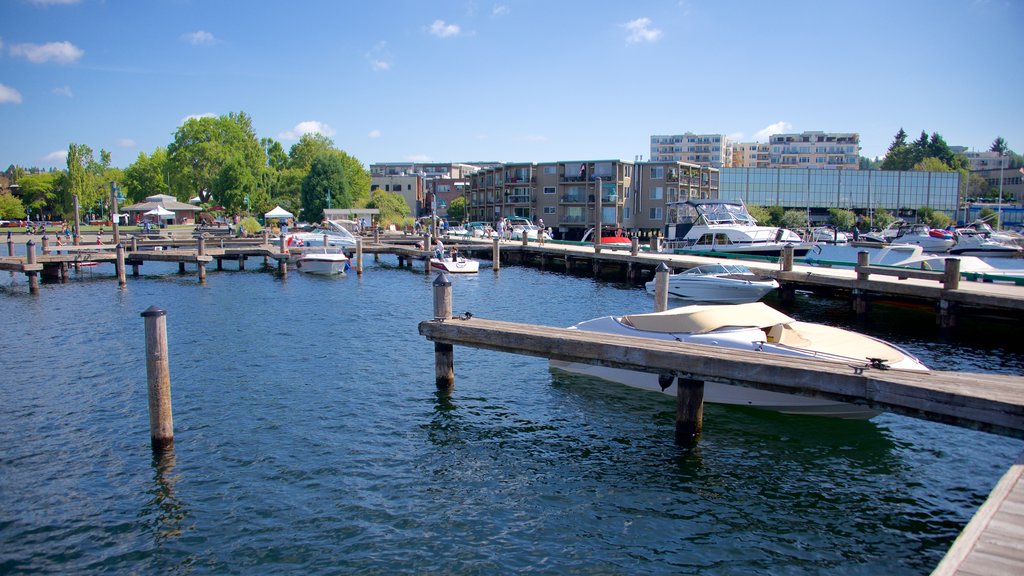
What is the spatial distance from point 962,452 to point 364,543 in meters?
11.1

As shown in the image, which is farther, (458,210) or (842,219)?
(458,210)

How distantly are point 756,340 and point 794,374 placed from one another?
3423 millimetres

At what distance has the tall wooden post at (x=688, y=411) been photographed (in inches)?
499

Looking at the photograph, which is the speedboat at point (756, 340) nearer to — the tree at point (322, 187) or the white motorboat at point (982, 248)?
the white motorboat at point (982, 248)

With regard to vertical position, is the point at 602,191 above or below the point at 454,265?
above

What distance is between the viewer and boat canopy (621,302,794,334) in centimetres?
1502

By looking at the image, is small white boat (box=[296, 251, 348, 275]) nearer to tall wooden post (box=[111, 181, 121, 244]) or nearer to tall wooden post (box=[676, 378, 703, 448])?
tall wooden post (box=[111, 181, 121, 244])

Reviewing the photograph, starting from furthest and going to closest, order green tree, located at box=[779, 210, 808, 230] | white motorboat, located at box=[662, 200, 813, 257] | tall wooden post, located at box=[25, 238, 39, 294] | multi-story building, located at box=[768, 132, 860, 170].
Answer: multi-story building, located at box=[768, 132, 860, 170]
green tree, located at box=[779, 210, 808, 230]
white motorboat, located at box=[662, 200, 813, 257]
tall wooden post, located at box=[25, 238, 39, 294]

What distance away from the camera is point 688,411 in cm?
1288

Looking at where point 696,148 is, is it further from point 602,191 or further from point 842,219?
point 602,191

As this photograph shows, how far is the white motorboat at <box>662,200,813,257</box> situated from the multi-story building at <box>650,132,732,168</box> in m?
148

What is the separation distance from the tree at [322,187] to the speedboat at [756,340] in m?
84.4

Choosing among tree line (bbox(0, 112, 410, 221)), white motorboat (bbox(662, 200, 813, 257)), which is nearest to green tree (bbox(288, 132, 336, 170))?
tree line (bbox(0, 112, 410, 221))

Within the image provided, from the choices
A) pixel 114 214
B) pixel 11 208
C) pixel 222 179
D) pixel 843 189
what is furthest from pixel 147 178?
pixel 843 189
